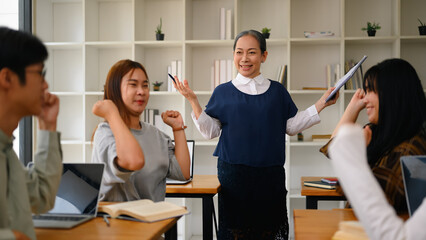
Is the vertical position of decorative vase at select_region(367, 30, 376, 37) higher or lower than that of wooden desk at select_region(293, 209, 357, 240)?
higher

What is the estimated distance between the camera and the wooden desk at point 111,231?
4.75ft

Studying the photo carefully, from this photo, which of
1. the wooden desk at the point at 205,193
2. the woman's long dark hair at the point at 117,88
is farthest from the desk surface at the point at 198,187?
the woman's long dark hair at the point at 117,88

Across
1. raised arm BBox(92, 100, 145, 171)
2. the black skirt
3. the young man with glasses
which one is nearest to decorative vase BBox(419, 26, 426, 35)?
the black skirt

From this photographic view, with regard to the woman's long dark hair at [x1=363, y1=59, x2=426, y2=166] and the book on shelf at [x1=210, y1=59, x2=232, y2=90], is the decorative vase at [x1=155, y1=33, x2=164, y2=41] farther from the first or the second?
the woman's long dark hair at [x1=363, y1=59, x2=426, y2=166]

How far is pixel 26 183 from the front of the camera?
137 cm

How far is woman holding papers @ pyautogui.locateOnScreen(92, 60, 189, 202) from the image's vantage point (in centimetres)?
184

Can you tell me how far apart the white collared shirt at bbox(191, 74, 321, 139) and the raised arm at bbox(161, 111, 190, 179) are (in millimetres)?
546

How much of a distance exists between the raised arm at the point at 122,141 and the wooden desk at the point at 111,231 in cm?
25

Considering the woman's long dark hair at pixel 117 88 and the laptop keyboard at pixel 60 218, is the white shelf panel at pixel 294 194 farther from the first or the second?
the laptop keyboard at pixel 60 218

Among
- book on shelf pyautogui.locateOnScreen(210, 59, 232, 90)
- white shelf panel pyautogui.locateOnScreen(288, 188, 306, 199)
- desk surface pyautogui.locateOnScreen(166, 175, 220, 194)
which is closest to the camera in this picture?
desk surface pyautogui.locateOnScreen(166, 175, 220, 194)

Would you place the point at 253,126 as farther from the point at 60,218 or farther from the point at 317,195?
the point at 60,218

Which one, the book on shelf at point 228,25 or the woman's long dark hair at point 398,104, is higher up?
the book on shelf at point 228,25

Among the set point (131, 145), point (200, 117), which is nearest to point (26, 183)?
point (131, 145)

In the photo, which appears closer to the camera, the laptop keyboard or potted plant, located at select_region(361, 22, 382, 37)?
the laptop keyboard
